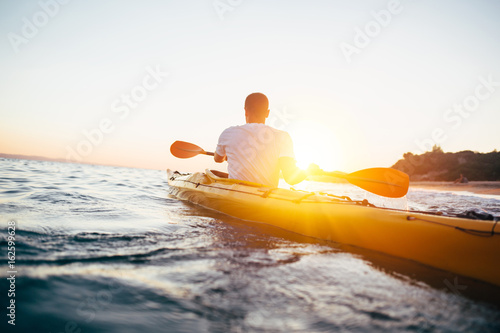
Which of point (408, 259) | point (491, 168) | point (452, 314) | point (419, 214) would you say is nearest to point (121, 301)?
point (452, 314)

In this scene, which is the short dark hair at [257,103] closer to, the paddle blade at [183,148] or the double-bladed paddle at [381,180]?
the double-bladed paddle at [381,180]

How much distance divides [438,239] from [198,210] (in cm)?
353

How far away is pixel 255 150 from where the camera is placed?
3.82 metres

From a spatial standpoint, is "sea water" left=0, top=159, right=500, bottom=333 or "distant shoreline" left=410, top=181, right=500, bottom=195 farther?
"distant shoreline" left=410, top=181, right=500, bottom=195

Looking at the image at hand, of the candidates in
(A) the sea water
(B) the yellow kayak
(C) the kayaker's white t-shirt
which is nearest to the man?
(C) the kayaker's white t-shirt

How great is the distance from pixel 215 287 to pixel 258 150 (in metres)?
2.38

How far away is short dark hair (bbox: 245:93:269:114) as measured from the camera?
13.2 ft

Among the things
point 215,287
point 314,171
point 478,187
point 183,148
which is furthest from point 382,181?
point 478,187

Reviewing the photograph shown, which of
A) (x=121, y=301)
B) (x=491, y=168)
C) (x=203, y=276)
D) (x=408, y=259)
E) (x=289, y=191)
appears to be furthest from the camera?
(x=491, y=168)

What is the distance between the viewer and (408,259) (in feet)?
8.04

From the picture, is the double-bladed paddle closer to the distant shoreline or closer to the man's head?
the man's head

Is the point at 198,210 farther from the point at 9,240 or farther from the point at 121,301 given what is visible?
the point at 121,301

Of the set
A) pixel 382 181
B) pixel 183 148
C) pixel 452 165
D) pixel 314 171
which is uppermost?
pixel 452 165

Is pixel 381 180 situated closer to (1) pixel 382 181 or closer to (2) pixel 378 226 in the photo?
(1) pixel 382 181
